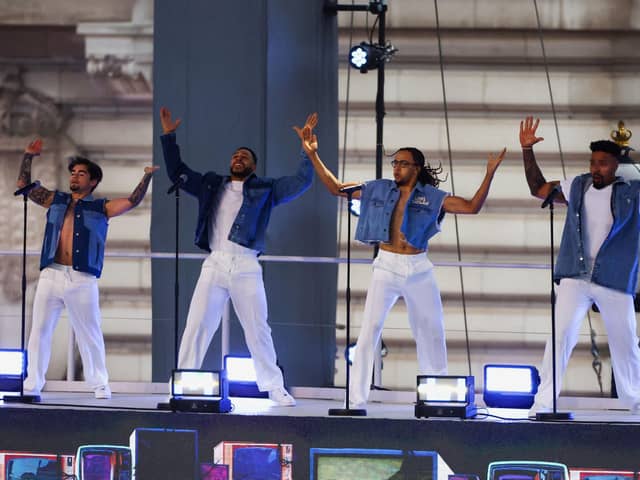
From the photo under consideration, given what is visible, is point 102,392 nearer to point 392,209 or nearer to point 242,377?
point 242,377

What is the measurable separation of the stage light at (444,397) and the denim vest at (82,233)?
2.25 m

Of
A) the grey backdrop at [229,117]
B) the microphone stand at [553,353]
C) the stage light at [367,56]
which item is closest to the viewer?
the microphone stand at [553,353]

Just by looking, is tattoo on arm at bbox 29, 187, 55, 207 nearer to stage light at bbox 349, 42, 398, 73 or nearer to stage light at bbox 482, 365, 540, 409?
stage light at bbox 482, 365, 540, 409

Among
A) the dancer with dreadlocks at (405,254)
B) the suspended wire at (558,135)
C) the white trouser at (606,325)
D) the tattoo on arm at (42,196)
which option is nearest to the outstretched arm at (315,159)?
the dancer with dreadlocks at (405,254)

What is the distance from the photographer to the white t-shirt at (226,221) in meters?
8.77

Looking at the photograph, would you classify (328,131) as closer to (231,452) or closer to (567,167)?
(567,167)

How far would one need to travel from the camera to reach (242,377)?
29.8 feet

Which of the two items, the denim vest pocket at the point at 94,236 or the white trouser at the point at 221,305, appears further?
the denim vest pocket at the point at 94,236

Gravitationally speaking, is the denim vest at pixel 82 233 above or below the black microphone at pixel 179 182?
below

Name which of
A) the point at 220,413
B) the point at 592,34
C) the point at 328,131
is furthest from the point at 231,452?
the point at 592,34

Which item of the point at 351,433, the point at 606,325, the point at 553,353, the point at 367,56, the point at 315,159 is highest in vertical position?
the point at 367,56

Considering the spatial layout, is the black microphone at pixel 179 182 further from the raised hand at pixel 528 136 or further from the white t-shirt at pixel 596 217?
the white t-shirt at pixel 596 217

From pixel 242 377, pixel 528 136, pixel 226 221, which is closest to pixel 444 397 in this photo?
pixel 528 136

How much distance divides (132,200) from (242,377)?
129 centimetres
